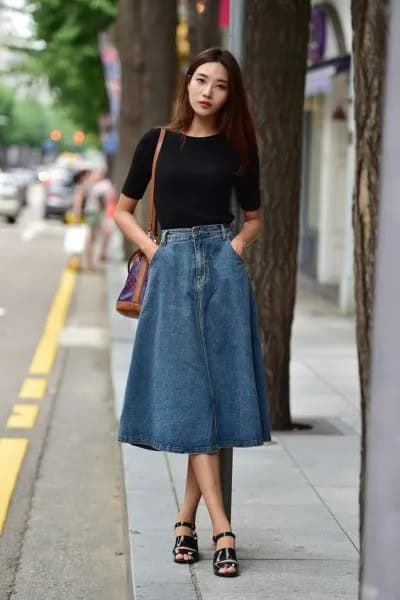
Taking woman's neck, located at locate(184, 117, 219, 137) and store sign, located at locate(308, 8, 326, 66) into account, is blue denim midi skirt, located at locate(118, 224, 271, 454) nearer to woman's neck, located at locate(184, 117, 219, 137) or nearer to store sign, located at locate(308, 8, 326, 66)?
woman's neck, located at locate(184, 117, 219, 137)

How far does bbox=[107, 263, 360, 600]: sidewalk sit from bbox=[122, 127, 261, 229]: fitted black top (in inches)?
47.9

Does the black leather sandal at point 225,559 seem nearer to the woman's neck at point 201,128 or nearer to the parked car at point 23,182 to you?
the woman's neck at point 201,128

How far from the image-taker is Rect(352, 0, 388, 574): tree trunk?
11.2 ft

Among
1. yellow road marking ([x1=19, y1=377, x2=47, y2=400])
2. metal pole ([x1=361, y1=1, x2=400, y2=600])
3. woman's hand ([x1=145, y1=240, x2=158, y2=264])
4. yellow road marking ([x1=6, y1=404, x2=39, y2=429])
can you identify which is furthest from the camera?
yellow road marking ([x1=19, y1=377, x2=47, y2=400])

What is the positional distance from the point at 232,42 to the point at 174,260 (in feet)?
3.94

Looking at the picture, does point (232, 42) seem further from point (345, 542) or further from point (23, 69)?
point (23, 69)

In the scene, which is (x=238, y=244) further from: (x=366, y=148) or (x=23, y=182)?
(x=23, y=182)

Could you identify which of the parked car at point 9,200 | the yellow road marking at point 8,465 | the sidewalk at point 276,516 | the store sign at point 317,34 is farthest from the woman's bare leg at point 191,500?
the parked car at point 9,200

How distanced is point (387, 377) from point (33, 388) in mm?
7907

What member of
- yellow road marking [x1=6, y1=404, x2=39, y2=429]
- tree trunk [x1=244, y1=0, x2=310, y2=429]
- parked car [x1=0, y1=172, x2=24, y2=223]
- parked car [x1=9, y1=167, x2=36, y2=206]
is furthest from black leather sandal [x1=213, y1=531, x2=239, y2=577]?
parked car [x1=9, y1=167, x2=36, y2=206]

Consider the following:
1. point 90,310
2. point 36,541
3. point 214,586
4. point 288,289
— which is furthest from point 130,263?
point 90,310

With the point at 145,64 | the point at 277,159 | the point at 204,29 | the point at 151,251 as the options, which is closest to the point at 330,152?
the point at 145,64

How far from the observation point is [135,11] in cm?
2350

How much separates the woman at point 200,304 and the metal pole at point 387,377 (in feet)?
7.24
